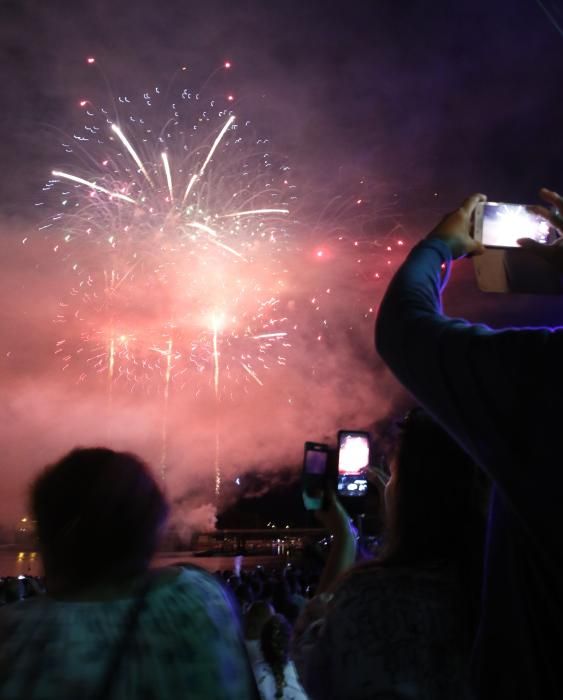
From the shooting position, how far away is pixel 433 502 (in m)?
1.42

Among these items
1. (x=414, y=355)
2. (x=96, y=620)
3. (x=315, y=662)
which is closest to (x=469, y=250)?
(x=414, y=355)

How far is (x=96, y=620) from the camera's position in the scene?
4.97 feet

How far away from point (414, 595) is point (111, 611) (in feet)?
2.69

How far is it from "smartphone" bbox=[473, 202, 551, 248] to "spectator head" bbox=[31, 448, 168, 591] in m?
1.24

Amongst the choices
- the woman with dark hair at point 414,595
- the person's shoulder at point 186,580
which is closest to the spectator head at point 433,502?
the woman with dark hair at point 414,595

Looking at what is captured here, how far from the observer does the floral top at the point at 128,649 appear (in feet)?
4.65

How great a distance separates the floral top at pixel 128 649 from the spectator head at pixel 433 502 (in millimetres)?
562

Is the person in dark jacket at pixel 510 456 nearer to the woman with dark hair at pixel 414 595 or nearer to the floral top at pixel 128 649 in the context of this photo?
the woman with dark hair at pixel 414 595

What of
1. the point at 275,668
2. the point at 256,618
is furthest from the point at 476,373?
the point at 256,618

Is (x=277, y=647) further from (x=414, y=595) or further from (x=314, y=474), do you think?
(x=414, y=595)

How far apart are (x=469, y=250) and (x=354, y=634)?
924 mm

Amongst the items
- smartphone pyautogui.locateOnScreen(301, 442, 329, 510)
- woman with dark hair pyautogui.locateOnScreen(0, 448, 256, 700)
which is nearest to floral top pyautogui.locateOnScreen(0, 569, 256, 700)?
woman with dark hair pyautogui.locateOnScreen(0, 448, 256, 700)

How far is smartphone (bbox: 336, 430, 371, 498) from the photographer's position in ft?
8.30

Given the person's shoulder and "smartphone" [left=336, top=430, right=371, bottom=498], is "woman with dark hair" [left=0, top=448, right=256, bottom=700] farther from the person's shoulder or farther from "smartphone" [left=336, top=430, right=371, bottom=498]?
"smartphone" [left=336, top=430, right=371, bottom=498]
